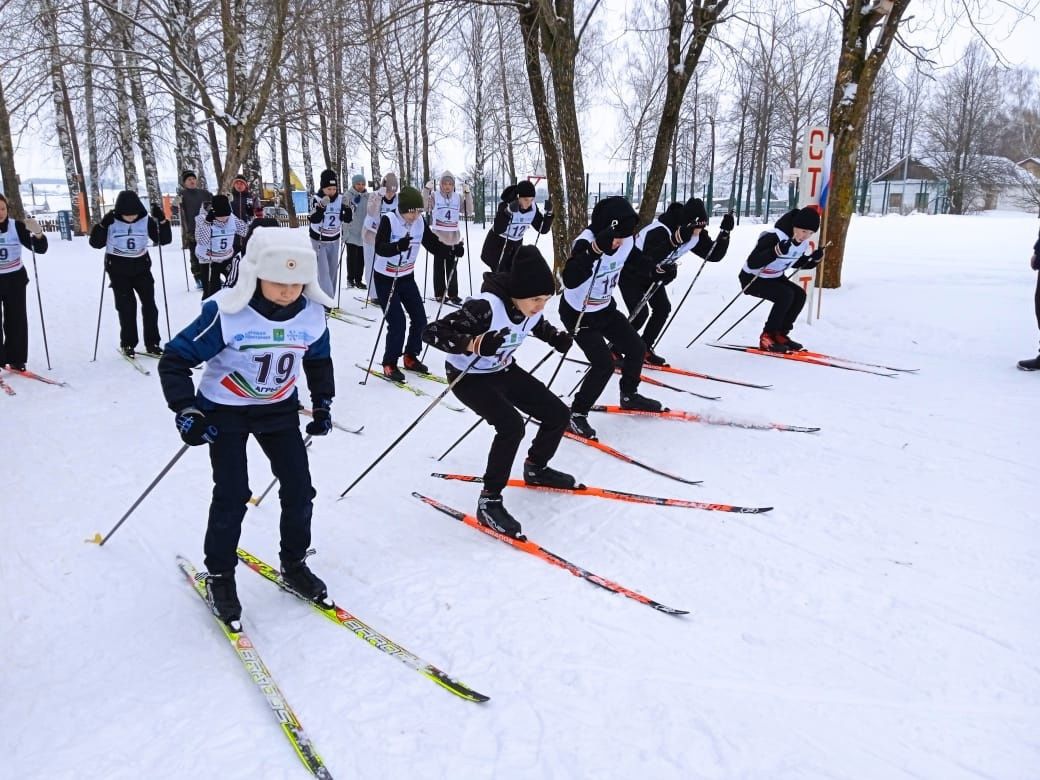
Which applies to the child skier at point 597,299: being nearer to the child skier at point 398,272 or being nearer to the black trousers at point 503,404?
the black trousers at point 503,404

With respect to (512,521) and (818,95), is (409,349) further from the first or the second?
(818,95)

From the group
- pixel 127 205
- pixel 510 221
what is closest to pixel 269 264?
pixel 127 205

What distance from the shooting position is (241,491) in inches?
120

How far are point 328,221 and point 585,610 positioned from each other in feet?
27.8

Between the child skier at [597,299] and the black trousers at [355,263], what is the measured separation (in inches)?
306

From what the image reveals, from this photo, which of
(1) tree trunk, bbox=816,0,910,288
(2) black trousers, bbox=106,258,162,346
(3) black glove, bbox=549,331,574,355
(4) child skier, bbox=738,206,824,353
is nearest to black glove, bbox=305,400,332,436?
(3) black glove, bbox=549,331,574,355

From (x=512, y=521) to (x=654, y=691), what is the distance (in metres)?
1.40

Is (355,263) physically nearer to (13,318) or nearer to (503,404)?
(13,318)

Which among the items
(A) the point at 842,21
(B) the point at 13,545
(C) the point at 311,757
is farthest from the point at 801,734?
(A) the point at 842,21

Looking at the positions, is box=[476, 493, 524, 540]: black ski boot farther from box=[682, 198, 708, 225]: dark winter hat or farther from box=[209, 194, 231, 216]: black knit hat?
box=[209, 194, 231, 216]: black knit hat

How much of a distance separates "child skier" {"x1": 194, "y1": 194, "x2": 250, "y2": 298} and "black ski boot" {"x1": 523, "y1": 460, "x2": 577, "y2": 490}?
6.05 meters

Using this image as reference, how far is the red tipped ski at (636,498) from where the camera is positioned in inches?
161

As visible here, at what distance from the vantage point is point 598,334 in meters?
5.39

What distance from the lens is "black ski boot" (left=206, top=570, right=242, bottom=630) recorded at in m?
3.04
